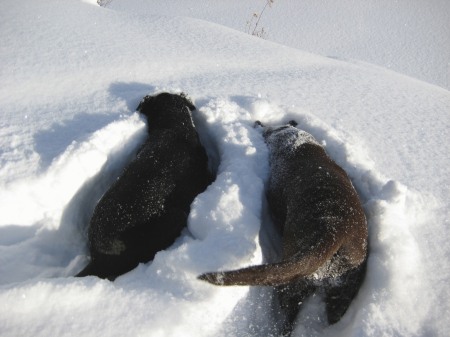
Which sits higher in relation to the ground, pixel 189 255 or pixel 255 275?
pixel 255 275

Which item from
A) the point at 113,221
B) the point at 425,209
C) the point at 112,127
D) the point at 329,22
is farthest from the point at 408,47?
the point at 113,221

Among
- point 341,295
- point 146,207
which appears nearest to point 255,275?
point 341,295

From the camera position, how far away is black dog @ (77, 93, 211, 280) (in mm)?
2215

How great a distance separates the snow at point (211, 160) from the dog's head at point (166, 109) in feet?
0.43

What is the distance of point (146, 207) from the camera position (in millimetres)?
2283

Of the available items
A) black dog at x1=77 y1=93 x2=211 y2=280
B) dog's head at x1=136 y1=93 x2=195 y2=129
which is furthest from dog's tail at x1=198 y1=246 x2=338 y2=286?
dog's head at x1=136 y1=93 x2=195 y2=129

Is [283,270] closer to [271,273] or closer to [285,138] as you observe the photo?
[271,273]

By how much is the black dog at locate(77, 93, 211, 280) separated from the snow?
160mm

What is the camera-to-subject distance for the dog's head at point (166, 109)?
10.1ft

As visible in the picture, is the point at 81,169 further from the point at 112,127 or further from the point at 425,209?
the point at 425,209

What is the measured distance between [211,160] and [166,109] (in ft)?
1.88

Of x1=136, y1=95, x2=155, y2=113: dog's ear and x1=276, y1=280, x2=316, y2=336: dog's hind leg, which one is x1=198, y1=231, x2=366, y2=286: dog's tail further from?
x1=136, y1=95, x2=155, y2=113: dog's ear

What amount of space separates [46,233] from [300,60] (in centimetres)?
355

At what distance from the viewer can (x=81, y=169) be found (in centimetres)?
259
